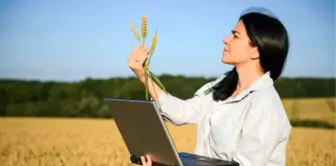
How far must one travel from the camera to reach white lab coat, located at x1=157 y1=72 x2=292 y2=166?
46.5 inches

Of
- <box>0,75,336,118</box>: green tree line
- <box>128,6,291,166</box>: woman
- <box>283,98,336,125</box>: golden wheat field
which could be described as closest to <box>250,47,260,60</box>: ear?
<box>128,6,291,166</box>: woman

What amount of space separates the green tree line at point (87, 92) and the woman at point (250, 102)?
2137 millimetres

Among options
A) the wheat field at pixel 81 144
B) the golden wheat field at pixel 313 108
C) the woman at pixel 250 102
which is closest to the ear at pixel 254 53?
the woman at pixel 250 102

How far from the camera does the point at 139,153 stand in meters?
1.22

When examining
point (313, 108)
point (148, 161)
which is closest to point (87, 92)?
point (313, 108)

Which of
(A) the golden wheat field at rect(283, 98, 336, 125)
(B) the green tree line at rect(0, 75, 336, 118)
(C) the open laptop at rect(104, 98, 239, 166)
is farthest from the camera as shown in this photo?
(A) the golden wheat field at rect(283, 98, 336, 125)

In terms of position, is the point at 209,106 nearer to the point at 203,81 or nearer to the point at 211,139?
the point at 211,139

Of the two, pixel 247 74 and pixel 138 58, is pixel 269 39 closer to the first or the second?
pixel 247 74

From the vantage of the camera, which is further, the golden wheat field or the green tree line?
the golden wheat field

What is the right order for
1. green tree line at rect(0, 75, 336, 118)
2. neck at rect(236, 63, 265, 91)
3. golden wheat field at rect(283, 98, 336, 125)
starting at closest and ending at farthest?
neck at rect(236, 63, 265, 91), green tree line at rect(0, 75, 336, 118), golden wheat field at rect(283, 98, 336, 125)

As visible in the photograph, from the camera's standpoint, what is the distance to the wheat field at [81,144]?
144 inches

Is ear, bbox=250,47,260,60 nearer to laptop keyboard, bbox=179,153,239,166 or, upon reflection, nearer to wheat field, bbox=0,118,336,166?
laptop keyboard, bbox=179,153,239,166

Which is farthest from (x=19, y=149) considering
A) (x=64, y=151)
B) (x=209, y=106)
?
(x=209, y=106)

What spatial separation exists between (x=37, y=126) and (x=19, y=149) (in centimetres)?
37
